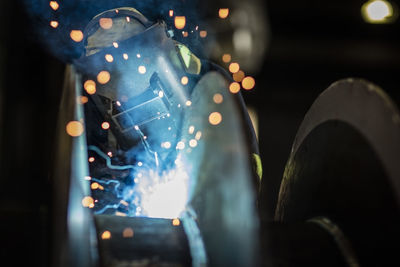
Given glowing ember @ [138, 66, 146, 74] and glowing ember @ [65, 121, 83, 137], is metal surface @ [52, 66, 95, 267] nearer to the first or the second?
glowing ember @ [65, 121, 83, 137]

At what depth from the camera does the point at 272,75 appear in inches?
360

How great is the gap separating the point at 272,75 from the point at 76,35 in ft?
23.1

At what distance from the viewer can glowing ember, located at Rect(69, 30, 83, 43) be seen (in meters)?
2.37

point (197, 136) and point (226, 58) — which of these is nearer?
point (197, 136)

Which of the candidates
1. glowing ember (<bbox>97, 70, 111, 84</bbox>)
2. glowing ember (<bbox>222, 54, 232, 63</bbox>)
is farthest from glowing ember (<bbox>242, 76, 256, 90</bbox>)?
glowing ember (<bbox>97, 70, 111, 84</bbox>)

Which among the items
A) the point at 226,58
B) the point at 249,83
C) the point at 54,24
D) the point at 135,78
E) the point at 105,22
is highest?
the point at 249,83

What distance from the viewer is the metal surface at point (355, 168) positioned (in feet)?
4.32

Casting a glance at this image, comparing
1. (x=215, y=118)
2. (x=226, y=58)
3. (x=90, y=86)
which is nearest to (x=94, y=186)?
(x=90, y=86)

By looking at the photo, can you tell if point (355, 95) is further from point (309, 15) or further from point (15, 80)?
point (309, 15)

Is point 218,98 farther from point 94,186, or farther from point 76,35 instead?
point 76,35

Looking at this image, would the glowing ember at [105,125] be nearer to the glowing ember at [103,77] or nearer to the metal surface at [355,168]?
the glowing ember at [103,77]

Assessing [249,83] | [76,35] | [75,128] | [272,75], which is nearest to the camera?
[75,128]

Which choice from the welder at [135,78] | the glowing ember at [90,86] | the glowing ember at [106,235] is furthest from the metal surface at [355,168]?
the glowing ember at [90,86]

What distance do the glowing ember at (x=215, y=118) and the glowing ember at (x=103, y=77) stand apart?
66 cm
